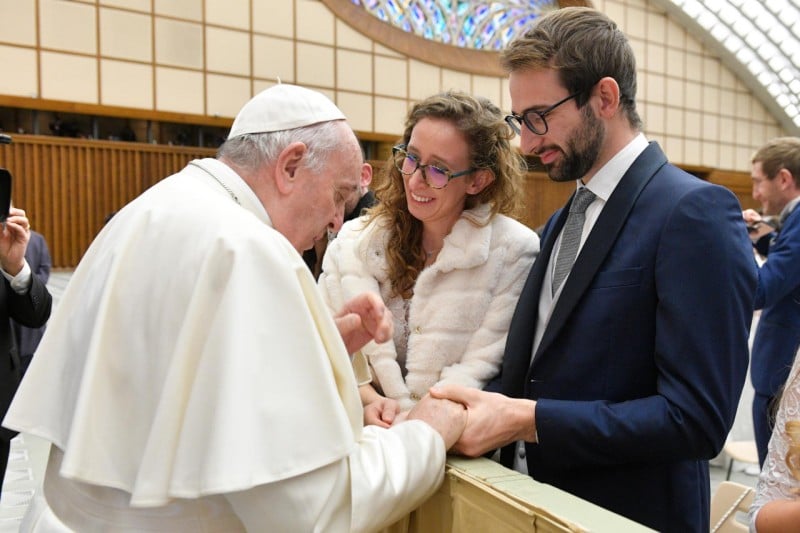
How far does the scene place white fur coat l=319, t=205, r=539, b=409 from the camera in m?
1.90

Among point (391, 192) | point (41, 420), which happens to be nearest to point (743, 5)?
point (391, 192)

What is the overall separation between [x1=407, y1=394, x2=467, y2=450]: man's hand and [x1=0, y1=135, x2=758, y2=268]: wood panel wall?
374 inches

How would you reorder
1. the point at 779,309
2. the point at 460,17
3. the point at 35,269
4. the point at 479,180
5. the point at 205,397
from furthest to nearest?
the point at 460,17
the point at 35,269
the point at 779,309
the point at 479,180
the point at 205,397

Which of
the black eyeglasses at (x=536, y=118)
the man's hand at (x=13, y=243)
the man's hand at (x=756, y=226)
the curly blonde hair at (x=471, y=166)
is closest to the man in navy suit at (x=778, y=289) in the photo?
the man's hand at (x=756, y=226)

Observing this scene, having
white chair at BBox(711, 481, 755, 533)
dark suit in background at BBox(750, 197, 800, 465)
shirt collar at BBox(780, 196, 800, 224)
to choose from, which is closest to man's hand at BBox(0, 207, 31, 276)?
white chair at BBox(711, 481, 755, 533)

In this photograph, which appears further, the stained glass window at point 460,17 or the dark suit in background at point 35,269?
the stained glass window at point 460,17

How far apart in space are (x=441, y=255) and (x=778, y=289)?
255cm

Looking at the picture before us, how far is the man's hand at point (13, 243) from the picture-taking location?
9.90ft

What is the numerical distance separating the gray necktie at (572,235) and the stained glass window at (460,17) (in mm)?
13398

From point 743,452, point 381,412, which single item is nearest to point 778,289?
point 743,452

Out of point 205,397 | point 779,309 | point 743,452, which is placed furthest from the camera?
point 743,452

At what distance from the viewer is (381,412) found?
182 cm

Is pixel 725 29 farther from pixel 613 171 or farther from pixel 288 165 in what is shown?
pixel 288 165

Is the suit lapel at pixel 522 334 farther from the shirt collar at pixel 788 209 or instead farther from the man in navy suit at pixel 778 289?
the shirt collar at pixel 788 209
